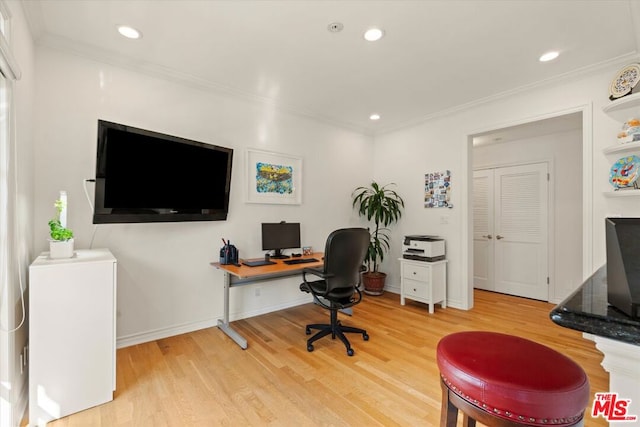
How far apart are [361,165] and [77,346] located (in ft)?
13.1

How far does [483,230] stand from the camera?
16.4ft

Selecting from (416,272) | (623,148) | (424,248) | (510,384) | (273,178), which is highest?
(623,148)

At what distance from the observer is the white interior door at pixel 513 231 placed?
4.38 meters

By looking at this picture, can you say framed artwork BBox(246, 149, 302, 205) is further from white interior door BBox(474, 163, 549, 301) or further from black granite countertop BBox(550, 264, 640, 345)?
white interior door BBox(474, 163, 549, 301)

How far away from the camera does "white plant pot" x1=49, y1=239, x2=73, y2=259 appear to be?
1.94 metres

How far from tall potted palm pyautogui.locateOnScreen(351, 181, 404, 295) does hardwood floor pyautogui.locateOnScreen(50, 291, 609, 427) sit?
103 cm

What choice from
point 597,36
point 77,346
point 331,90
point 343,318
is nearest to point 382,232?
point 343,318

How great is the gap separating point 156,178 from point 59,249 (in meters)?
0.88

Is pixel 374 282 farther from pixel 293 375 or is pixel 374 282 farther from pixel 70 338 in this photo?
pixel 70 338

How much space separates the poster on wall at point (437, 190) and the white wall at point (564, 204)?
161 centimetres

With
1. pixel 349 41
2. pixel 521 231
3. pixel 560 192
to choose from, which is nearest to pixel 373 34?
pixel 349 41

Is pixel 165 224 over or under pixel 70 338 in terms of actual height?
over

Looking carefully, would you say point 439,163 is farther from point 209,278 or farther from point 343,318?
point 209,278

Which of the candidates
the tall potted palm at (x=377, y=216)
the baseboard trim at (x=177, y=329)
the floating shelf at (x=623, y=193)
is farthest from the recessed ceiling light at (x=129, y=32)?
the floating shelf at (x=623, y=193)
